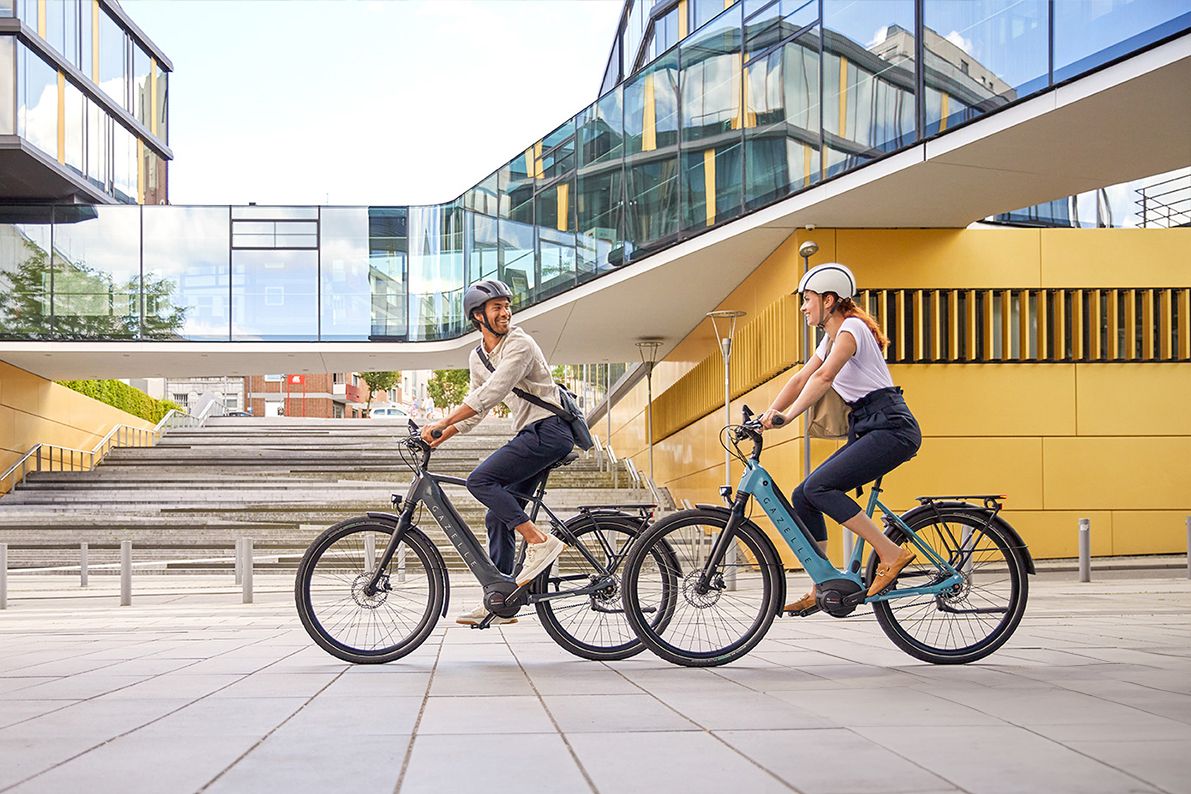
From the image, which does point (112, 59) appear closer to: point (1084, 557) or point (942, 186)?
point (942, 186)

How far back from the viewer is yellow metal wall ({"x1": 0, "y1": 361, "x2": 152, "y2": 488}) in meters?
29.0

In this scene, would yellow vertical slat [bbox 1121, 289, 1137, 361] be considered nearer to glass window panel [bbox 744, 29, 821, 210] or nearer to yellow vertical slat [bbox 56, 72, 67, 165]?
glass window panel [bbox 744, 29, 821, 210]

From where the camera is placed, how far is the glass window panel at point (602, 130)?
68.6ft

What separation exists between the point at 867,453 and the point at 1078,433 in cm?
1253

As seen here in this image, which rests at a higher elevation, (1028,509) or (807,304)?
(807,304)

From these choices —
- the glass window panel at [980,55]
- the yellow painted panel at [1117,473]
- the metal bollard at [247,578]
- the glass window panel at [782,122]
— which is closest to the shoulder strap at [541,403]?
the metal bollard at [247,578]

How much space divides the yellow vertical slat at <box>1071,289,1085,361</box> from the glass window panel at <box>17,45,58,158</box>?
2065cm

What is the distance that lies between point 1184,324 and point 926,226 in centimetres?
382

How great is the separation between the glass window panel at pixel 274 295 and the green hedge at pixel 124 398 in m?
8.86

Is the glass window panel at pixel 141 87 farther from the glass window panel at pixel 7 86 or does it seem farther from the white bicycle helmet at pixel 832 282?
the white bicycle helmet at pixel 832 282

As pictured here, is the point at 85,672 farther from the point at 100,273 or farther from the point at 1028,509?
the point at 100,273

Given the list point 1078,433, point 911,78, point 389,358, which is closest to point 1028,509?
point 1078,433

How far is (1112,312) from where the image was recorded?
56.2ft

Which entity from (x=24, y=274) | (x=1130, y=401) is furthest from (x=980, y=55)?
(x=24, y=274)
